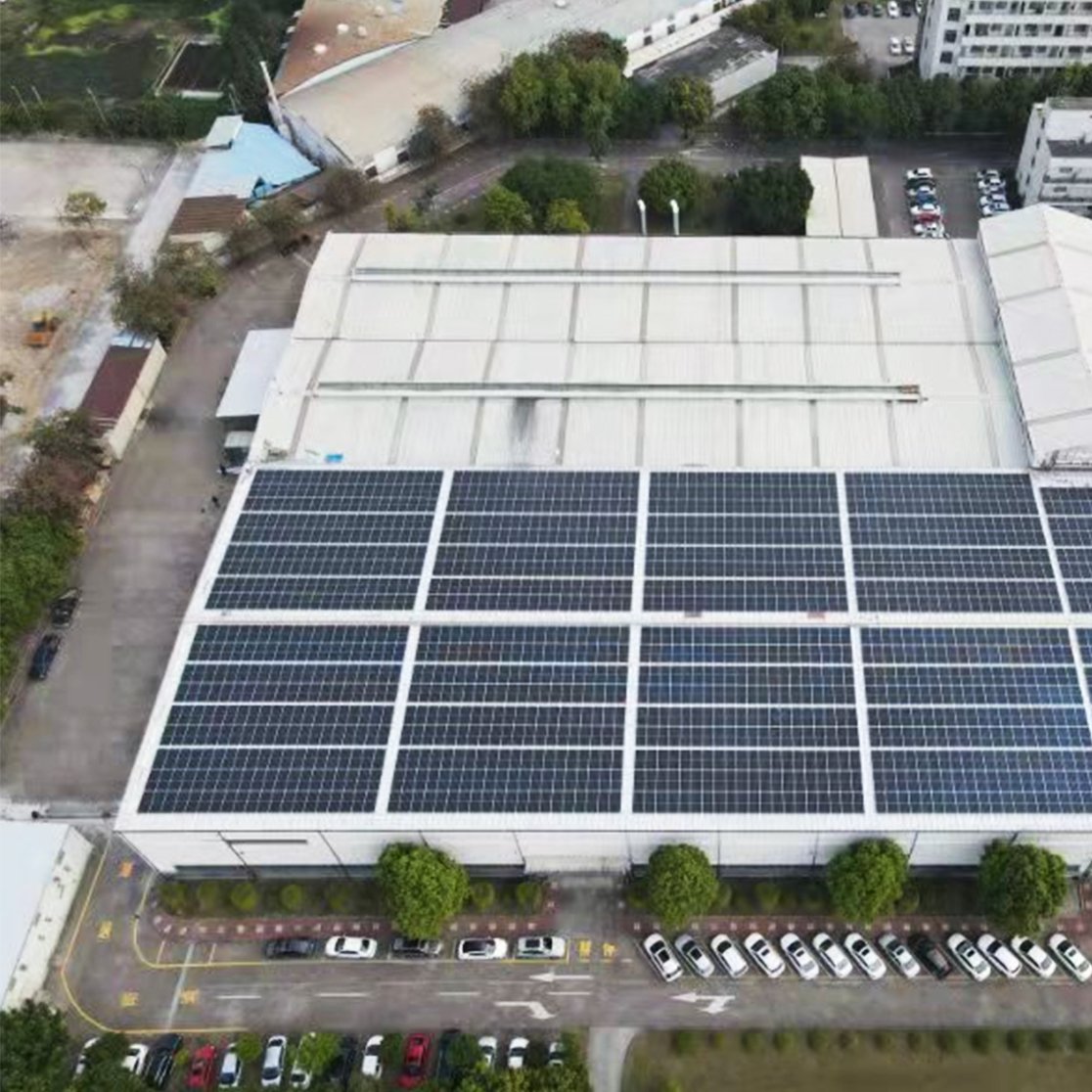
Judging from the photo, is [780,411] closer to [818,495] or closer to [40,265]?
[818,495]

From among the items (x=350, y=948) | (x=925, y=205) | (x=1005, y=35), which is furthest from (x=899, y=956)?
(x=1005, y=35)

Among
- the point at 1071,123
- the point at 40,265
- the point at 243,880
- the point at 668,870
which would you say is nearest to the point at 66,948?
the point at 243,880

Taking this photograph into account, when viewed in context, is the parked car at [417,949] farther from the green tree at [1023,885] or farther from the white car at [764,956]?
the green tree at [1023,885]

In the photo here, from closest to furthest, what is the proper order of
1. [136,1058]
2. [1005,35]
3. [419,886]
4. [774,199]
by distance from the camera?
[419,886] < [136,1058] < [774,199] < [1005,35]

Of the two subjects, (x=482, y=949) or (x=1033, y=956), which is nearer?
(x=1033, y=956)

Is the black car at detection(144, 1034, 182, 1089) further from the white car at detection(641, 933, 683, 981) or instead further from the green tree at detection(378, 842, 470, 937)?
the white car at detection(641, 933, 683, 981)

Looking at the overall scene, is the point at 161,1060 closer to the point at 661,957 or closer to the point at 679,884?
the point at 661,957

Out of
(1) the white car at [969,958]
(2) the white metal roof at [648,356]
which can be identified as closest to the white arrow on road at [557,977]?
(1) the white car at [969,958]

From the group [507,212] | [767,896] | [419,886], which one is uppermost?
[507,212]
